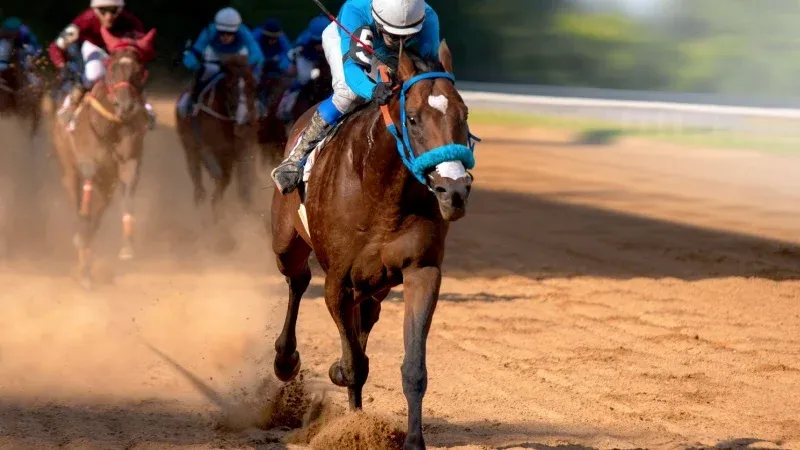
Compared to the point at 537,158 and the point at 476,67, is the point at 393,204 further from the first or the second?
the point at 476,67

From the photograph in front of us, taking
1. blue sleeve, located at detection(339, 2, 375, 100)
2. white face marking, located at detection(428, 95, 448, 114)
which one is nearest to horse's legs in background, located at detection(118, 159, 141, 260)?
blue sleeve, located at detection(339, 2, 375, 100)

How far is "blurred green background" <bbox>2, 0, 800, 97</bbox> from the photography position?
17.5 meters

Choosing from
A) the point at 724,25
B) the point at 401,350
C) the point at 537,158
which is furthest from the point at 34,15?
the point at 401,350

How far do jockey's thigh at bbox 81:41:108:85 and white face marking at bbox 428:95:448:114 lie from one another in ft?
23.7

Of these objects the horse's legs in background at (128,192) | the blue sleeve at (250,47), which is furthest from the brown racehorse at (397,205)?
the blue sleeve at (250,47)

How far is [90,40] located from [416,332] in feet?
24.8

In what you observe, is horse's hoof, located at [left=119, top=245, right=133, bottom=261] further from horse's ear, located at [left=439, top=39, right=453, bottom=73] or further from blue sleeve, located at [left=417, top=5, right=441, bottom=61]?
horse's ear, located at [left=439, top=39, right=453, bottom=73]

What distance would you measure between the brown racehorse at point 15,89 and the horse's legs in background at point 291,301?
A: 12.4 m

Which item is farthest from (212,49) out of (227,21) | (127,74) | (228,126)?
(127,74)

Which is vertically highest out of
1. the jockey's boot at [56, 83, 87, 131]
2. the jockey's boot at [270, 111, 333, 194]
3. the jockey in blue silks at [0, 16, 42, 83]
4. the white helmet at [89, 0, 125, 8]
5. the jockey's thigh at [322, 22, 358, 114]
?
the jockey's thigh at [322, 22, 358, 114]

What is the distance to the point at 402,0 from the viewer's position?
514cm

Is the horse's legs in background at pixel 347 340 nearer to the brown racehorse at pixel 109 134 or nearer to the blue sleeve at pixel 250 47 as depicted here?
the brown racehorse at pixel 109 134

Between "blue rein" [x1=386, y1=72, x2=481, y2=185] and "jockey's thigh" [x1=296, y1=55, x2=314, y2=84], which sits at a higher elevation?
"blue rein" [x1=386, y1=72, x2=481, y2=185]

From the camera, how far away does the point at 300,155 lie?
19.5 ft
